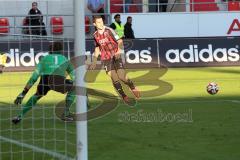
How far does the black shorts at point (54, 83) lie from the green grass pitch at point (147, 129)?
0.70 metres

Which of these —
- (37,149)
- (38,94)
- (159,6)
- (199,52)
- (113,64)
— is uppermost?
(159,6)

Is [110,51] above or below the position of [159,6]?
below

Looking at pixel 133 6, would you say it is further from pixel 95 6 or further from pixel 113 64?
pixel 113 64

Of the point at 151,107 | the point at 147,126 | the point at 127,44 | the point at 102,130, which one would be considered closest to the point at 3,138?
the point at 102,130

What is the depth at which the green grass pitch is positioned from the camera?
10305 mm

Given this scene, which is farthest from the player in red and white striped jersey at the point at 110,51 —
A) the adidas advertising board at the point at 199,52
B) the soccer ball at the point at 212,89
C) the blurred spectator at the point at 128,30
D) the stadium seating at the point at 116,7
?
the stadium seating at the point at 116,7

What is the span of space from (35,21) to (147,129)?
19.7 metres

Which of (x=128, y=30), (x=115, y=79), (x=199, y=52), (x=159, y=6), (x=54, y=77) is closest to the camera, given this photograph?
(x=54, y=77)

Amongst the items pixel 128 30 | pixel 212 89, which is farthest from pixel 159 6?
pixel 212 89

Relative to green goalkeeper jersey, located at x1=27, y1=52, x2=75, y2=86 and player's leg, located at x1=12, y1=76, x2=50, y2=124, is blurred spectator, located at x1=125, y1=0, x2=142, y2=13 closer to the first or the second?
player's leg, located at x1=12, y1=76, x2=50, y2=124

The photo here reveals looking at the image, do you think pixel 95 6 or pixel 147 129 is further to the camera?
pixel 95 6

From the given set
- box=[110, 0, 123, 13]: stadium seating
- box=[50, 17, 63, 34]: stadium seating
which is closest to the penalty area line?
box=[50, 17, 63, 34]: stadium seating

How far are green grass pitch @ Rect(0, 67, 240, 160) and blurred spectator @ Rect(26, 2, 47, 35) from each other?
424 inches

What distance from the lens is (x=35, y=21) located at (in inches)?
1237
